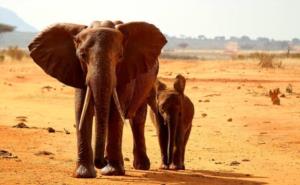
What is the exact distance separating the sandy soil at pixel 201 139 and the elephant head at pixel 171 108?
667mm

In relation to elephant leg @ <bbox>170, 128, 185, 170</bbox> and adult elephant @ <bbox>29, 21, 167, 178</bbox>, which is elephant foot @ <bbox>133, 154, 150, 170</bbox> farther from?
adult elephant @ <bbox>29, 21, 167, 178</bbox>

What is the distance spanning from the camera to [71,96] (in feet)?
97.6

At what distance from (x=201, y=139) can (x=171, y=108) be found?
5286 mm

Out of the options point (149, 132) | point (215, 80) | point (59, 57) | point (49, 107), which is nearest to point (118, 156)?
point (59, 57)

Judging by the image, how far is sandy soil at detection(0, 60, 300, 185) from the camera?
10523mm

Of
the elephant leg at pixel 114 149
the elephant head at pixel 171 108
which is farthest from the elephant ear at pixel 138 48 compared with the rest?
the elephant head at pixel 171 108

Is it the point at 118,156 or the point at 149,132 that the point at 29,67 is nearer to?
the point at 149,132

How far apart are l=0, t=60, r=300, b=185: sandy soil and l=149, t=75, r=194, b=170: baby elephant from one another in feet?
1.22

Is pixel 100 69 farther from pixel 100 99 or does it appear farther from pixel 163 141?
pixel 163 141

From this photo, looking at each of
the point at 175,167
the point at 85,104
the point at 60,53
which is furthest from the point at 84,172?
the point at 175,167

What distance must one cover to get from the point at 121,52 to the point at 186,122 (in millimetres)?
3493

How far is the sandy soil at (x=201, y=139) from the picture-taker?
10.5m

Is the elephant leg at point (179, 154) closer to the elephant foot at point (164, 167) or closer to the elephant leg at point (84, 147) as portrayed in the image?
the elephant foot at point (164, 167)

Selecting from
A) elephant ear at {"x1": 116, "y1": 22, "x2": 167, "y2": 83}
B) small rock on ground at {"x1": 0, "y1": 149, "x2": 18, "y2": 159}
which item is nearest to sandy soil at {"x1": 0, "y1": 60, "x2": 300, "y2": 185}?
small rock on ground at {"x1": 0, "y1": 149, "x2": 18, "y2": 159}
